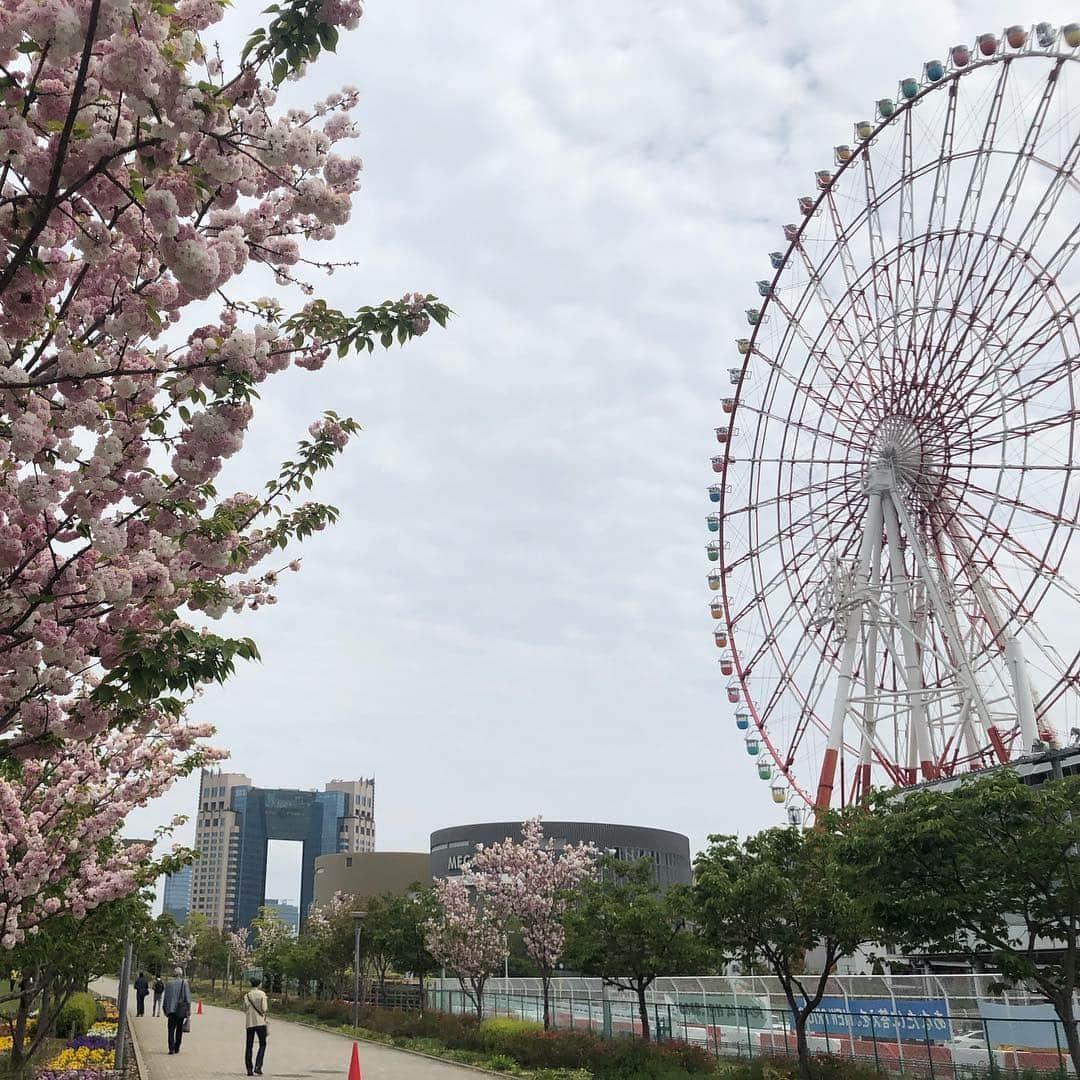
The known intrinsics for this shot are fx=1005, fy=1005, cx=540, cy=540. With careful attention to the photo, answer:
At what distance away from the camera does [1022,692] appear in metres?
24.3

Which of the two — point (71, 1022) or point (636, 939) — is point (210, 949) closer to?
point (71, 1022)

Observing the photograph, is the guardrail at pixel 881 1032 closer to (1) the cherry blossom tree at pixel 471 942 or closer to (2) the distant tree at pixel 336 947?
(1) the cherry blossom tree at pixel 471 942

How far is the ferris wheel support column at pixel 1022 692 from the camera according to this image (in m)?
23.8

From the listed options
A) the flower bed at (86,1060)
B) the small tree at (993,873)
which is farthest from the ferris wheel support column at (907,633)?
the flower bed at (86,1060)

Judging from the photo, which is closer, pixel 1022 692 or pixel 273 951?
pixel 1022 692

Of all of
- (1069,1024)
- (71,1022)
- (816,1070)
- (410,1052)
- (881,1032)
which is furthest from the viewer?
(410,1052)

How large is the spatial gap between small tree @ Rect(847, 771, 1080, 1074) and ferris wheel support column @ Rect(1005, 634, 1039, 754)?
10.5 m

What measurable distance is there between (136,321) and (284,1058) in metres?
21.7

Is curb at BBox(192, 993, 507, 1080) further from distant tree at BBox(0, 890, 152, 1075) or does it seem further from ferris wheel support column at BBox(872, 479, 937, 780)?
ferris wheel support column at BBox(872, 479, 937, 780)

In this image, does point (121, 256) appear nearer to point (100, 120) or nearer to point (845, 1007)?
point (100, 120)

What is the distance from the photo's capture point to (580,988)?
3534 centimetres

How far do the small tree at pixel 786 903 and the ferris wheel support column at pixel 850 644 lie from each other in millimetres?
10370

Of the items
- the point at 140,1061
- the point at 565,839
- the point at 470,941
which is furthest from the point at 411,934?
the point at 565,839

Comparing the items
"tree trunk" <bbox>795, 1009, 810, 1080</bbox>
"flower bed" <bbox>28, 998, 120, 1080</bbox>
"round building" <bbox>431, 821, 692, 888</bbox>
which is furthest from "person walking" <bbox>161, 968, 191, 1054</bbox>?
"round building" <bbox>431, 821, 692, 888</bbox>
